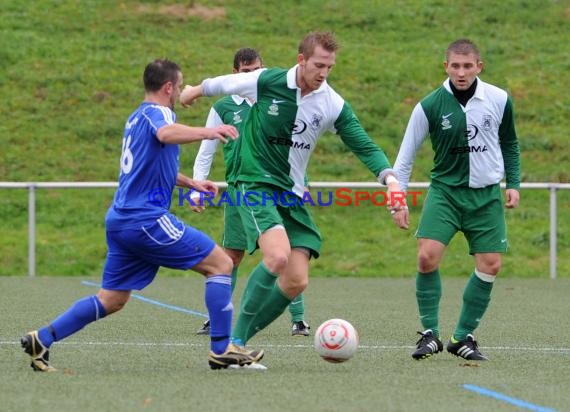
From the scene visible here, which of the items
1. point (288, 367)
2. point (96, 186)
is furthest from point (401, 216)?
point (96, 186)

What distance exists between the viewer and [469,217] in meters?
8.43

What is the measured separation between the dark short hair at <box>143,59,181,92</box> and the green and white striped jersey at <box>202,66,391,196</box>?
1.66 ft

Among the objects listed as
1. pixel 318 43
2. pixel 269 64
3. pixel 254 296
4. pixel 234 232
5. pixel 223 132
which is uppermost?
pixel 269 64

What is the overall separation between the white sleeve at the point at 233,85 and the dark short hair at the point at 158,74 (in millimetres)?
374

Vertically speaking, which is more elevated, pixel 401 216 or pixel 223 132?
pixel 223 132

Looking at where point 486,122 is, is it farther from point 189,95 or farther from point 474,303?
point 189,95

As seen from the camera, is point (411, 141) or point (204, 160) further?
point (204, 160)

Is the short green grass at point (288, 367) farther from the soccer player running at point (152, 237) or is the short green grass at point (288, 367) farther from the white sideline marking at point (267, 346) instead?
the soccer player running at point (152, 237)

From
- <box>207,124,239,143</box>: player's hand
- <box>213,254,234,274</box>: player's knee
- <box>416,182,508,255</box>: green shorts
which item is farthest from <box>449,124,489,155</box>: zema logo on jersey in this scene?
<box>207,124,239,143</box>: player's hand

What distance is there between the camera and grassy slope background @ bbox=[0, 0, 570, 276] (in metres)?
19.1

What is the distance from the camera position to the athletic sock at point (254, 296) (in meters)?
7.61

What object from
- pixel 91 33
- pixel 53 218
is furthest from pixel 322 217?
pixel 91 33

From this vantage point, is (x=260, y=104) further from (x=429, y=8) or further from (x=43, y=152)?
(x=429, y=8)

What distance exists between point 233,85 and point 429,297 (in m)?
2.00
